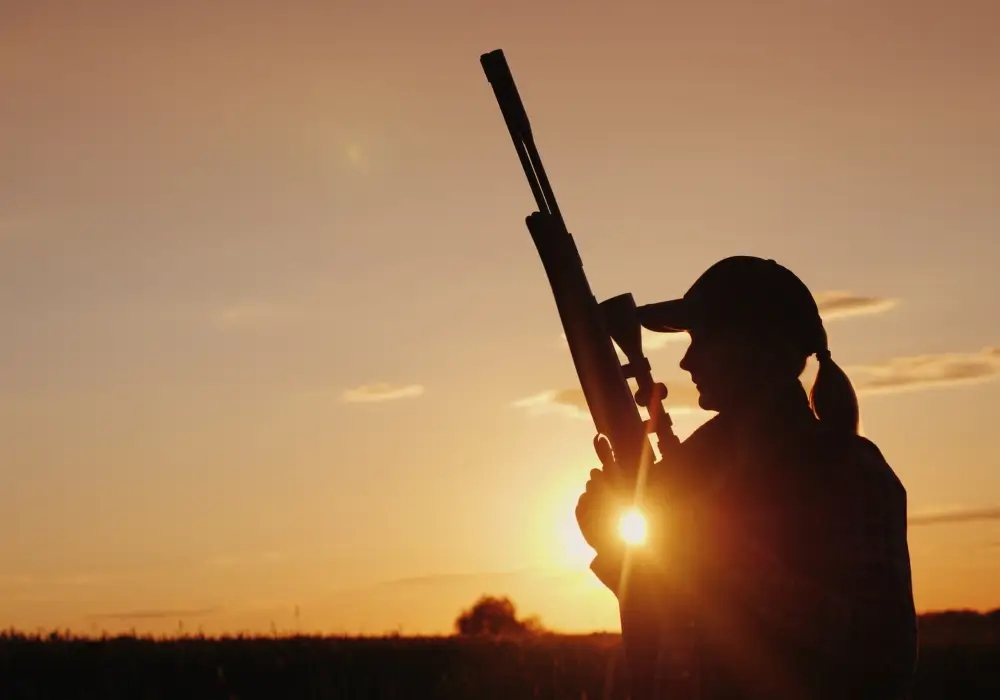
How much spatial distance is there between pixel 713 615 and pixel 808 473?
0.62 meters

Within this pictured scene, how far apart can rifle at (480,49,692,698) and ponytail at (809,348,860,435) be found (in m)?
0.63

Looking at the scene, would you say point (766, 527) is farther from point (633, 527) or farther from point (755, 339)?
point (755, 339)

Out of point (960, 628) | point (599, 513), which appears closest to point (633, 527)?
point (599, 513)

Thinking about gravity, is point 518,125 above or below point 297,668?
above

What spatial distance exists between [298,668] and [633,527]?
11.1m

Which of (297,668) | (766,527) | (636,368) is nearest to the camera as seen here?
(766,527)

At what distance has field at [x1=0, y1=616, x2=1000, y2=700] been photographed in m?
14.2

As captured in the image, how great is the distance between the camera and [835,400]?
17.3 feet

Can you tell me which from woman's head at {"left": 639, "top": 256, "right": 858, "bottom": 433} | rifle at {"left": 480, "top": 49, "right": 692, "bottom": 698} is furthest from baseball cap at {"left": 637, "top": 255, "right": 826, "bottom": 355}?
rifle at {"left": 480, "top": 49, "right": 692, "bottom": 698}

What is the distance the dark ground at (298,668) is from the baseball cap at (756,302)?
1028 cm

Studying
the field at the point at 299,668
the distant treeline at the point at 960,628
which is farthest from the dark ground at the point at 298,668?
the distant treeline at the point at 960,628

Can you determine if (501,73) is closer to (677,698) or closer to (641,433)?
(641,433)

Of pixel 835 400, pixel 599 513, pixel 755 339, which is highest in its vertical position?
pixel 755 339

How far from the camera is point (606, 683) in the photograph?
16.6 metres
